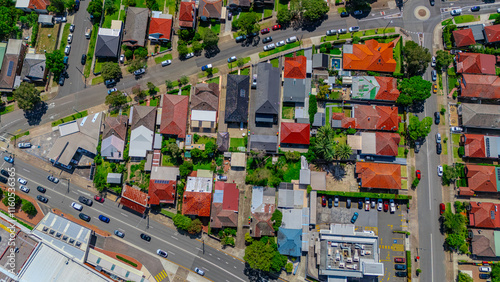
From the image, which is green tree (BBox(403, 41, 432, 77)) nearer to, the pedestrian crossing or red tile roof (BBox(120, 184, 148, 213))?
red tile roof (BBox(120, 184, 148, 213))

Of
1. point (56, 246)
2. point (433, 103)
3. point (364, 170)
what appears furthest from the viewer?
point (433, 103)

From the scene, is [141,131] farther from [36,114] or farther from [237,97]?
[36,114]

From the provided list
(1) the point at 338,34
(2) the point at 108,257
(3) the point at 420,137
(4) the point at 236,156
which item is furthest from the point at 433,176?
(2) the point at 108,257

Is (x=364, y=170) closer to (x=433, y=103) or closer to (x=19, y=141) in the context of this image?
(x=433, y=103)

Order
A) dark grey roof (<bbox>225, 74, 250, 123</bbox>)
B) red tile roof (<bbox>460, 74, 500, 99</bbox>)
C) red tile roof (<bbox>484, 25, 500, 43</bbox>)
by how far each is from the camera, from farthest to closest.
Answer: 1. red tile roof (<bbox>484, 25, 500, 43</bbox>)
2. red tile roof (<bbox>460, 74, 500, 99</bbox>)
3. dark grey roof (<bbox>225, 74, 250, 123</bbox>)

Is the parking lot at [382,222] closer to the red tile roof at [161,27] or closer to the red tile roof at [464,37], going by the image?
the red tile roof at [464,37]

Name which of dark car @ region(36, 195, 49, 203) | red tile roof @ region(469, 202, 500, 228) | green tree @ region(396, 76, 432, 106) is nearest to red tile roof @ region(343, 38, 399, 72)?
green tree @ region(396, 76, 432, 106)
